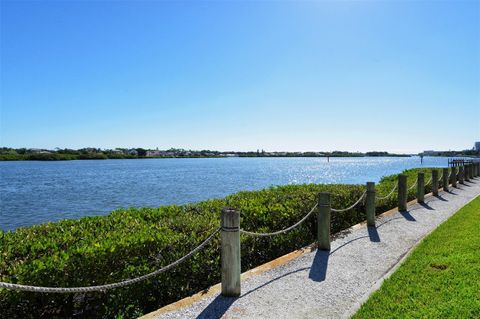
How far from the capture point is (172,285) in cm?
496

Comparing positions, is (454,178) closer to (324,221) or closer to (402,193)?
(402,193)

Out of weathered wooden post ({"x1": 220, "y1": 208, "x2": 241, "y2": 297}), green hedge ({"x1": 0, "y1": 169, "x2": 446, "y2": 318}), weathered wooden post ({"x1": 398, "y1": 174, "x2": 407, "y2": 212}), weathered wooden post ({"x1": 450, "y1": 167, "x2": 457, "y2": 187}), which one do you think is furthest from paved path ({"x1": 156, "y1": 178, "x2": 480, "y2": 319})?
weathered wooden post ({"x1": 450, "y1": 167, "x2": 457, "y2": 187})

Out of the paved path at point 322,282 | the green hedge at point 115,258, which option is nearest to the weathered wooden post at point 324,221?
the paved path at point 322,282

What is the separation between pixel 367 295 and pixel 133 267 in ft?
11.1

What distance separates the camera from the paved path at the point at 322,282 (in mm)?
4406

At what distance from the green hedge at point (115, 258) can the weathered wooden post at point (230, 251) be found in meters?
0.67

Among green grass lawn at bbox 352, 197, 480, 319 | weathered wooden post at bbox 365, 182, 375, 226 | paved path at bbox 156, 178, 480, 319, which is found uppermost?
weathered wooden post at bbox 365, 182, 375, 226

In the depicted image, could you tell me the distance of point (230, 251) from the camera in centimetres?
A: 475

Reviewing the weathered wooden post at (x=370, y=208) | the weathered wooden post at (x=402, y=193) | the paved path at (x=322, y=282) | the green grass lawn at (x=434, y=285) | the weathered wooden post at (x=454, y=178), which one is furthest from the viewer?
the weathered wooden post at (x=454, y=178)

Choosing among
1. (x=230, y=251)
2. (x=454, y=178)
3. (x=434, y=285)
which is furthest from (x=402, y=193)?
(x=454, y=178)

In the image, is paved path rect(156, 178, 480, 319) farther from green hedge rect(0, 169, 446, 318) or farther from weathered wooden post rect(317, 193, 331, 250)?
green hedge rect(0, 169, 446, 318)

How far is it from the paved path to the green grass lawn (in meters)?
0.28

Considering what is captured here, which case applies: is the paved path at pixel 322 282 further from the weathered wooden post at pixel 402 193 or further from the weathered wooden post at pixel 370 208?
the weathered wooden post at pixel 402 193

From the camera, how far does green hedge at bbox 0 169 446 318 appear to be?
3.84 meters
